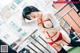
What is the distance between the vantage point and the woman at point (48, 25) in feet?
4.75

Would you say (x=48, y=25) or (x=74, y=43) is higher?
(x=48, y=25)

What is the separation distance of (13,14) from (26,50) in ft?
0.82

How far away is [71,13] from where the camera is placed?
5.01 ft

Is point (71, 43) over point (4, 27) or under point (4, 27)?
under

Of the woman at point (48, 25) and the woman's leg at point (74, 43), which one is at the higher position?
the woman at point (48, 25)

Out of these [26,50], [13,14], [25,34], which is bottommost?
[26,50]

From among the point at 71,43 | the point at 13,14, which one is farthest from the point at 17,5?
the point at 71,43

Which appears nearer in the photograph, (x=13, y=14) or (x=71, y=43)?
(x=13, y=14)

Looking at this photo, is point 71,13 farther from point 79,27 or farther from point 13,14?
point 13,14

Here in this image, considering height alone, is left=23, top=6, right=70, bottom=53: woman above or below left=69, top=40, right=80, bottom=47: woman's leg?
above

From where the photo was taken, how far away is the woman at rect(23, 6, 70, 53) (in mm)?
1446

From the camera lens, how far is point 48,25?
1.48 metres

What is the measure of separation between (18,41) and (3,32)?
4.5 inches

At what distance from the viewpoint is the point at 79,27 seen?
1.55m
